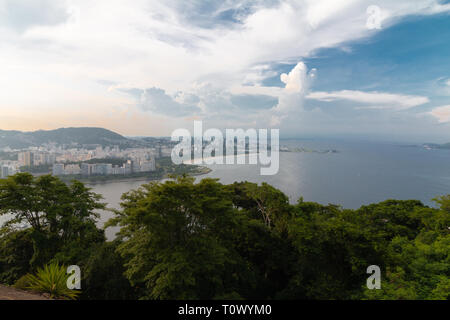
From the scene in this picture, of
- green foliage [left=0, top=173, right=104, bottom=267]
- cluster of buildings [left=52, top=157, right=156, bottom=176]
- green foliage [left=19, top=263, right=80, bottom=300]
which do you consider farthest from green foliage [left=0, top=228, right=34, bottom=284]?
cluster of buildings [left=52, top=157, right=156, bottom=176]

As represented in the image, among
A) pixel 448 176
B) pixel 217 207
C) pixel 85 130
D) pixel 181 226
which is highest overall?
pixel 85 130

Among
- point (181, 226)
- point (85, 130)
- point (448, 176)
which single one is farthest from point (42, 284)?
point (85, 130)

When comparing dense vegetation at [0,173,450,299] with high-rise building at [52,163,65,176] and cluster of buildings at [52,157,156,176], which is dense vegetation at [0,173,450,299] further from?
cluster of buildings at [52,157,156,176]

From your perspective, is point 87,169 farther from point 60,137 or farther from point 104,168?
point 60,137

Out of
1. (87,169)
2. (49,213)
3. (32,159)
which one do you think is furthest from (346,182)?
(32,159)

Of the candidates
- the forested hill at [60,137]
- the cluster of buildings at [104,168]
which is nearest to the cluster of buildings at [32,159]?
the cluster of buildings at [104,168]
